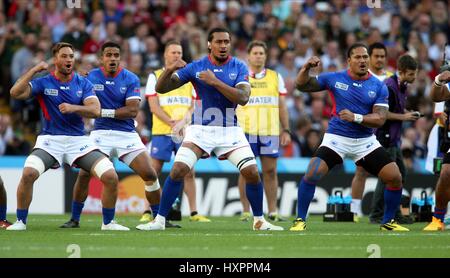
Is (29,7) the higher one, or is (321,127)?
(29,7)

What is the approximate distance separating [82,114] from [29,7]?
1104 centimetres

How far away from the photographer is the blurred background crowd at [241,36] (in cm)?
2191

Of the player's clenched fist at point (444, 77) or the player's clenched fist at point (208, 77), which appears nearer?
the player's clenched fist at point (208, 77)

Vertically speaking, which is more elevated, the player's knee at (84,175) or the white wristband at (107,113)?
the white wristband at (107,113)

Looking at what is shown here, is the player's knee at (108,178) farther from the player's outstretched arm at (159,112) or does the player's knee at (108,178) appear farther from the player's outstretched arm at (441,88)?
the player's outstretched arm at (441,88)

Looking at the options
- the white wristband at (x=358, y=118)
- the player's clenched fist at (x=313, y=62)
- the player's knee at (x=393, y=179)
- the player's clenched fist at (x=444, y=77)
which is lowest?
the player's knee at (x=393, y=179)

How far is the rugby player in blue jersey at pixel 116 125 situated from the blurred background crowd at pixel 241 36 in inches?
229

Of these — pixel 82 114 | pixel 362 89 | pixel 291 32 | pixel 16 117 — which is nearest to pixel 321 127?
pixel 291 32

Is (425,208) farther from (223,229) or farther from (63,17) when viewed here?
(63,17)

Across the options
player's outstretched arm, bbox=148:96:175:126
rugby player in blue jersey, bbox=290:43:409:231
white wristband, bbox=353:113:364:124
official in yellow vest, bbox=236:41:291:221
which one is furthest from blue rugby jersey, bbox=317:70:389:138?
player's outstretched arm, bbox=148:96:175:126

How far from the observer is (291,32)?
2541 centimetres

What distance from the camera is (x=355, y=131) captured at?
46.1 feet

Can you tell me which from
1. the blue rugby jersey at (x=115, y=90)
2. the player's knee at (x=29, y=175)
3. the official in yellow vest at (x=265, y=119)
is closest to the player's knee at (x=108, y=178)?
the player's knee at (x=29, y=175)

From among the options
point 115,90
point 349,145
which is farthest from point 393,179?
point 115,90
